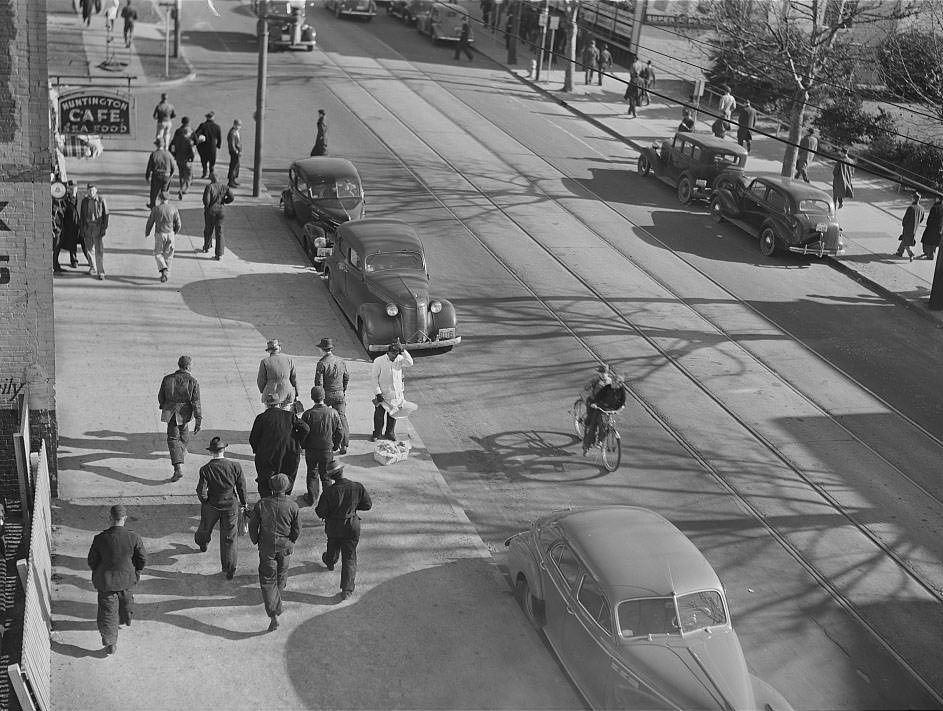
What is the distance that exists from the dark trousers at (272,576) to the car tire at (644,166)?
75.4 ft

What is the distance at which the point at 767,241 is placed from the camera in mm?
27484

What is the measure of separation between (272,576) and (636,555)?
3.76 m

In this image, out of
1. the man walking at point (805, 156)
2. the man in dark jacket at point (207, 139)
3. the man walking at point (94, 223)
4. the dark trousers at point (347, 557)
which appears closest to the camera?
the dark trousers at point (347, 557)

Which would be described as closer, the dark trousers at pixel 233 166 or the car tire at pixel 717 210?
the dark trousers at pixel 233 166

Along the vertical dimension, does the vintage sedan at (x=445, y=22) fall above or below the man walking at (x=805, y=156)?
above

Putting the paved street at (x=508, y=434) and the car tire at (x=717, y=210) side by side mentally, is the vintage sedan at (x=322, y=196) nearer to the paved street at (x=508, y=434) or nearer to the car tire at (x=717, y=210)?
the paved street at (x=508, y=434)

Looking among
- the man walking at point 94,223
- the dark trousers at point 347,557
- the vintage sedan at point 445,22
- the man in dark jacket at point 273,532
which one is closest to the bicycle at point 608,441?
the dark trousers at point 347,557

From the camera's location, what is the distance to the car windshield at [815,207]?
2705 cm

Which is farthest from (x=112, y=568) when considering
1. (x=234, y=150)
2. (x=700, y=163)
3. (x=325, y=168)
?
(x=700, y=163)

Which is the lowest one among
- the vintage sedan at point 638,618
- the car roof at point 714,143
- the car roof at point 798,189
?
the vintage sedan at point 638,618

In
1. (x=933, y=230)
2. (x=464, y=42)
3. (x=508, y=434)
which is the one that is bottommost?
(x=508, y=434)

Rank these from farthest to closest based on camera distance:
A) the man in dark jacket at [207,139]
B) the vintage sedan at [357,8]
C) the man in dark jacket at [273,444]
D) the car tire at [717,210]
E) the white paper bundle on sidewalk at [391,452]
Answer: the vintage sedan at [357,8] < the car tire at [717,210] < the man in dark jacket at [207,139] < the white paper bundle on sidewalk at [391,452] < the man in dark jacket at [273,444]

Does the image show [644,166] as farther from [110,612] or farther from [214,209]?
[110,612]

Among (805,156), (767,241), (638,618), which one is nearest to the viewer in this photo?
(638,618)
